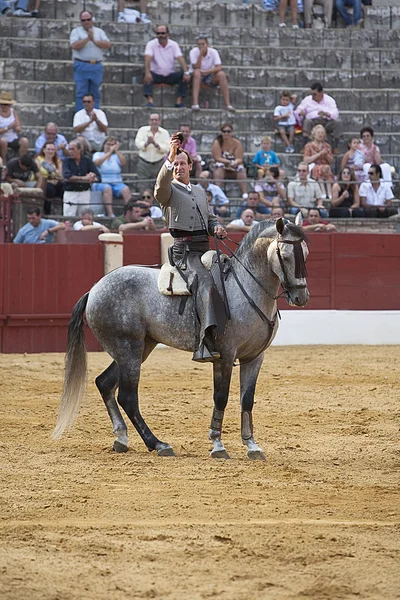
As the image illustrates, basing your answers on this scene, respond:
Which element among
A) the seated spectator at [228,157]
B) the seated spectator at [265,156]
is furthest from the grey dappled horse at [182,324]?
the seated spectator at [265,156]

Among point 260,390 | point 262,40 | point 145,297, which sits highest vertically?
point 262,40

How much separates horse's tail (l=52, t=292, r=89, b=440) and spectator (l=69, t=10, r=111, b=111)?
409 inches

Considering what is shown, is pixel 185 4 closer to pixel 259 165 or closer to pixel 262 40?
pixel 262 40

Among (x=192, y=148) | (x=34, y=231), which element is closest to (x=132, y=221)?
(x=34, y=231)

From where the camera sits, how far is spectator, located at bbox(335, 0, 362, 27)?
2131 centimetres

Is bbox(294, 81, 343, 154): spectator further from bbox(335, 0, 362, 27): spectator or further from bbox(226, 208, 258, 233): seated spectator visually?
bbox(226, 208, 258, 233): seated spectator

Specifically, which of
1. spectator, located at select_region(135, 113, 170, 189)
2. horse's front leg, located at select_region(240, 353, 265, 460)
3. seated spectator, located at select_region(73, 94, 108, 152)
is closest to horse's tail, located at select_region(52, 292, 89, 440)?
horse's front leg, located at select_region(240, 353, 265, 460)

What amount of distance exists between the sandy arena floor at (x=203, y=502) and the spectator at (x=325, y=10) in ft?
→ 38.5

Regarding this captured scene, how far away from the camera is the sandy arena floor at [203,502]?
4.54 m

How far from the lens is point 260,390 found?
10.8 meters

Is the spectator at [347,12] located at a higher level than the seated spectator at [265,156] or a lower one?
higher

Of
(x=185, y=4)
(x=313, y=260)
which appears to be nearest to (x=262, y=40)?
(x=185, y=4)

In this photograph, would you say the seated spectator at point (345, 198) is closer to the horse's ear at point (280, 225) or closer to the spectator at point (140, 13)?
the spectator at point (140, 13)

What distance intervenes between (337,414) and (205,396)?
4.84ft
